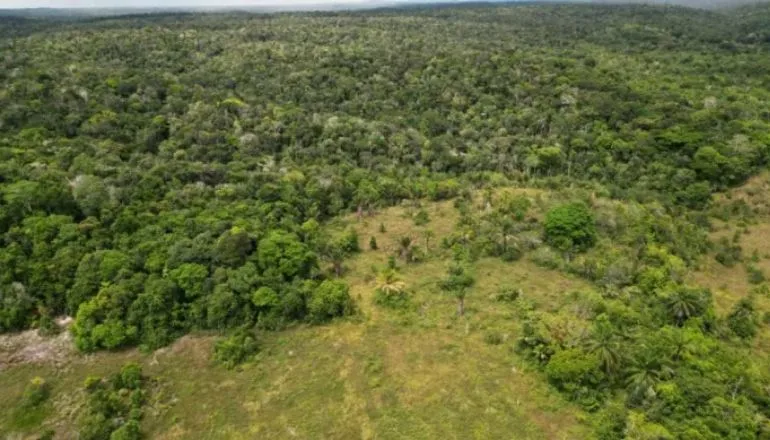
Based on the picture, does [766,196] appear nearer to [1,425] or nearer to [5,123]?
[1,425]

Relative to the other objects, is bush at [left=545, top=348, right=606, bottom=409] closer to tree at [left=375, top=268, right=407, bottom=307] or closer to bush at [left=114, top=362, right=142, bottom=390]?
tree at [left=375, top=268, right=407, bottom=307]

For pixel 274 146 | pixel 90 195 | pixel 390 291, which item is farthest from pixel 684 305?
pixel 274 146

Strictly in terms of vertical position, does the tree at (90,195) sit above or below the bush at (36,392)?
above

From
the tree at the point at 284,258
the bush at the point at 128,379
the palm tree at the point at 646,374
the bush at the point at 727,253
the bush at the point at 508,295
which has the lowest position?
the bush at the point at 727,253

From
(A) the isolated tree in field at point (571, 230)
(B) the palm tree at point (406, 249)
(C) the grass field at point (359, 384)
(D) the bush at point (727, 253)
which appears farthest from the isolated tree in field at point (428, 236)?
(D) the bush at point (727, 253)

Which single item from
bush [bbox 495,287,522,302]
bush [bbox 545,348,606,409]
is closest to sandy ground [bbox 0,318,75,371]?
bush [bbox 495,287,522,302]

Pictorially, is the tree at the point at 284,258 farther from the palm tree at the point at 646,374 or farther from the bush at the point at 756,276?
the bush at the point at 756,276
